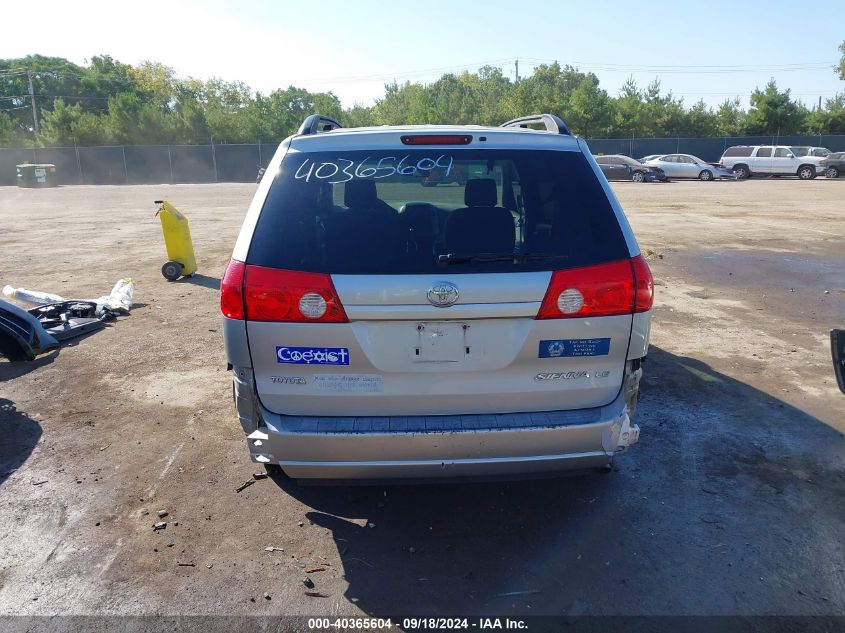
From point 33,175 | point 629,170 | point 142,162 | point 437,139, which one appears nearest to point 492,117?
point 629,170

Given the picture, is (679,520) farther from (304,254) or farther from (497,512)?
(304,254)

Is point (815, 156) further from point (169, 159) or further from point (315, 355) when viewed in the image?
point (169, 159)

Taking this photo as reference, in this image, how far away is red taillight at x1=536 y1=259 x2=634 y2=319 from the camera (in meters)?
2.92

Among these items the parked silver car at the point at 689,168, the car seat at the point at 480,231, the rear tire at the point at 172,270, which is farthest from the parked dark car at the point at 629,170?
the car seat at the point at 480,231

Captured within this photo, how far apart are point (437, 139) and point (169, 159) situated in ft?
164

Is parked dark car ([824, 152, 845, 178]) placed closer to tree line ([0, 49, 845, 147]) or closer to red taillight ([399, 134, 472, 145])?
tree line ([0, 49, 845, 147])

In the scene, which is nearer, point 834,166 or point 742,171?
point 834,166

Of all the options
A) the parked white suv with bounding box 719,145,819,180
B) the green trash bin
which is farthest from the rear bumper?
the green trash bin

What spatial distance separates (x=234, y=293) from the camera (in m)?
2.94

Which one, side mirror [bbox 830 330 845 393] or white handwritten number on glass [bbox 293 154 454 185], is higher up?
white handwritten number on glass [bbox 293 154 454 185]

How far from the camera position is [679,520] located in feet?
11.3

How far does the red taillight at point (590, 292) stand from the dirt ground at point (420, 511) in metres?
1.24

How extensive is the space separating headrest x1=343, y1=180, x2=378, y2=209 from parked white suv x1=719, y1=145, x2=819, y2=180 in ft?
130

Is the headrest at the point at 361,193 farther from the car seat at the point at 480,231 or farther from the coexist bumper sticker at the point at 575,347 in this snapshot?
the coexist bumper sticker at the point at 575,347
